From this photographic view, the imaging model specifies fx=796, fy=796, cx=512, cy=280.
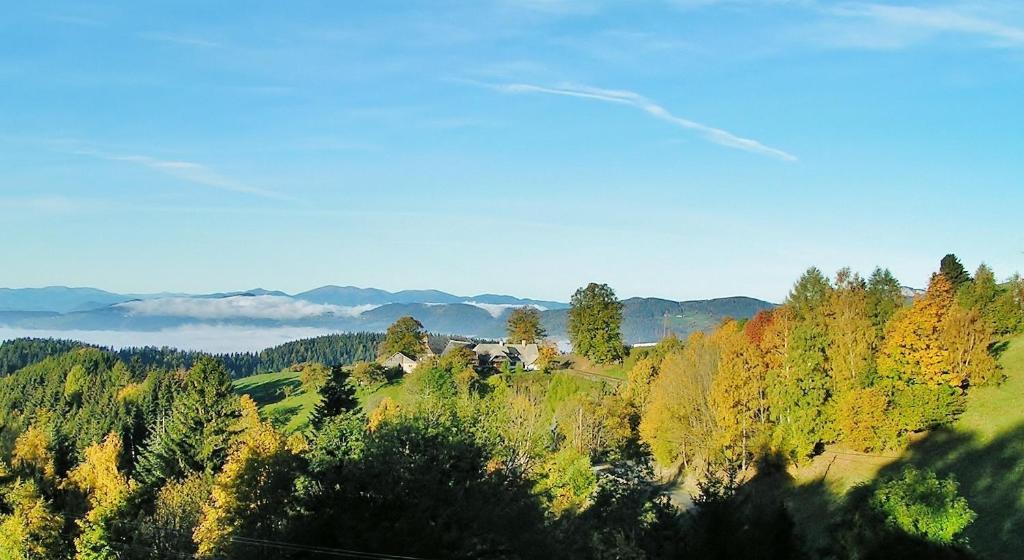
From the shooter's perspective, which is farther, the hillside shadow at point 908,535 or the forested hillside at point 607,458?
the forested hillside at point 607,458

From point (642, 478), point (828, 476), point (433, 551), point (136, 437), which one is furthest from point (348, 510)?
point (136, 437)

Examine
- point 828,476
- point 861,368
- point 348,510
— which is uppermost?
point 861,368

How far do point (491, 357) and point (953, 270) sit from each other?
7390 centimetres

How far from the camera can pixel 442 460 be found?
24.6 metres

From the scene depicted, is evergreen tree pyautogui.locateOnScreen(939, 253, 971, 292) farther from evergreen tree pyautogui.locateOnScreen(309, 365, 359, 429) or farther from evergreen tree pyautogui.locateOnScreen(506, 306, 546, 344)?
evergreen tree pyautogui.locateOnScreen(506, 306, 546, 344)

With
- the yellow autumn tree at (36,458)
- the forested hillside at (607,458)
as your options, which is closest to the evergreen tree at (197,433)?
→ the forested hillside at (607,458)

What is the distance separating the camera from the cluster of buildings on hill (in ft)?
380

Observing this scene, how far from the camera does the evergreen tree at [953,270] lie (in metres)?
69.8

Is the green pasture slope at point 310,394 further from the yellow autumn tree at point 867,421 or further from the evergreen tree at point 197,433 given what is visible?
the yellow autumn tree at point 867,421

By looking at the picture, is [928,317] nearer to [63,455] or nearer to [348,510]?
[348,510]

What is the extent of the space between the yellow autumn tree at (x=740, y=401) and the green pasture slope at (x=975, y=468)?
376 cm

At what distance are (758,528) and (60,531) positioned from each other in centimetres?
4139

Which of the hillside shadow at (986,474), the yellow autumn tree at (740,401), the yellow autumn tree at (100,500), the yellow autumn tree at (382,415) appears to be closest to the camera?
the hillside shadow at (986,474)

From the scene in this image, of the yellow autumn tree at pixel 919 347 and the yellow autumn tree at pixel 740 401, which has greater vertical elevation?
the yellow autumn tree at pixel 919 347
